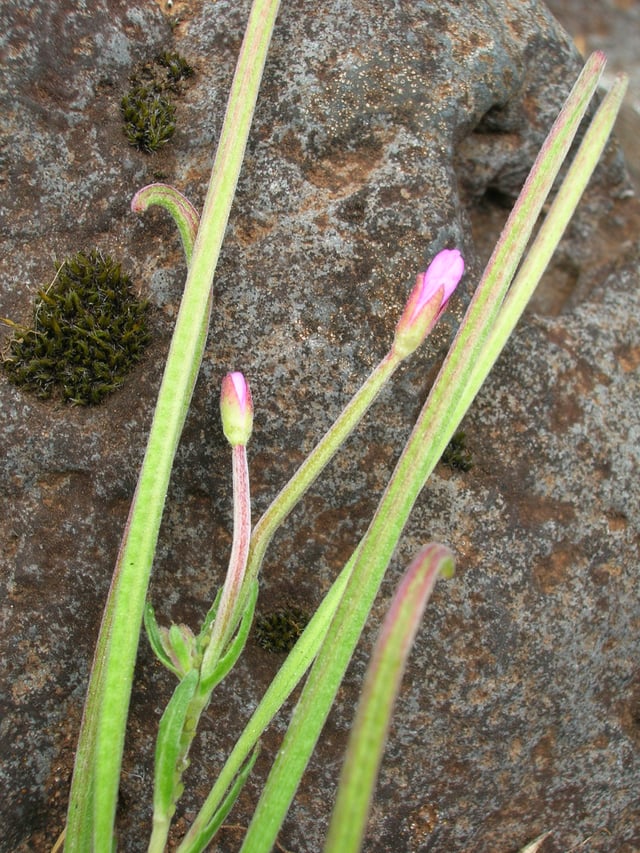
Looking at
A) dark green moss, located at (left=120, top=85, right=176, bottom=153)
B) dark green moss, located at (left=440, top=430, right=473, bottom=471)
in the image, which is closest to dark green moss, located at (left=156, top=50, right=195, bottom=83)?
dark green moss, located at (left=120, top=85, right=176, bottom=153)

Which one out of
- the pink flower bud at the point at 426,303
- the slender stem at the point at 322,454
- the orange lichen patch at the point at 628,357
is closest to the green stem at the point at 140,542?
the slender stem at the point at 322,454

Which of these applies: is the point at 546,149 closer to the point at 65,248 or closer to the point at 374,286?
Answer: the point at 374,286

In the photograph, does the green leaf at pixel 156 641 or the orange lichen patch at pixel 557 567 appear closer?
the green leaf at pixel 156 641

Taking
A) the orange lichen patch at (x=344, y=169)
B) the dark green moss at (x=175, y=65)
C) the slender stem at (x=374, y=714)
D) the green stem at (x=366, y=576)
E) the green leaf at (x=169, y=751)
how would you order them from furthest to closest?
the dark green moss at (x=175, y=65), the orange lichen patch at (x=344, y=169), the green leaf at (x=169, y=751), the green stem at (x=366, y=576), the slender stem at (x=374, y=714)

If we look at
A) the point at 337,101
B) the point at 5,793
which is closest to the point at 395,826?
the point at 5,793

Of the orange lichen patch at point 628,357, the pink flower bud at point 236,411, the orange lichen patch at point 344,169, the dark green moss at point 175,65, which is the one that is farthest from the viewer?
the orange lichen patch at point 628,357

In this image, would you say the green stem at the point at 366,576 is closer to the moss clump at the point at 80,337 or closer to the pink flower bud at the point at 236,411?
the pink flower bud at the point at 236,411

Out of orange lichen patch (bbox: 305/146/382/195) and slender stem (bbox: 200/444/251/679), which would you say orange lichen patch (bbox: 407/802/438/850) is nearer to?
slender stem (bbox: 200/444/251/679)
